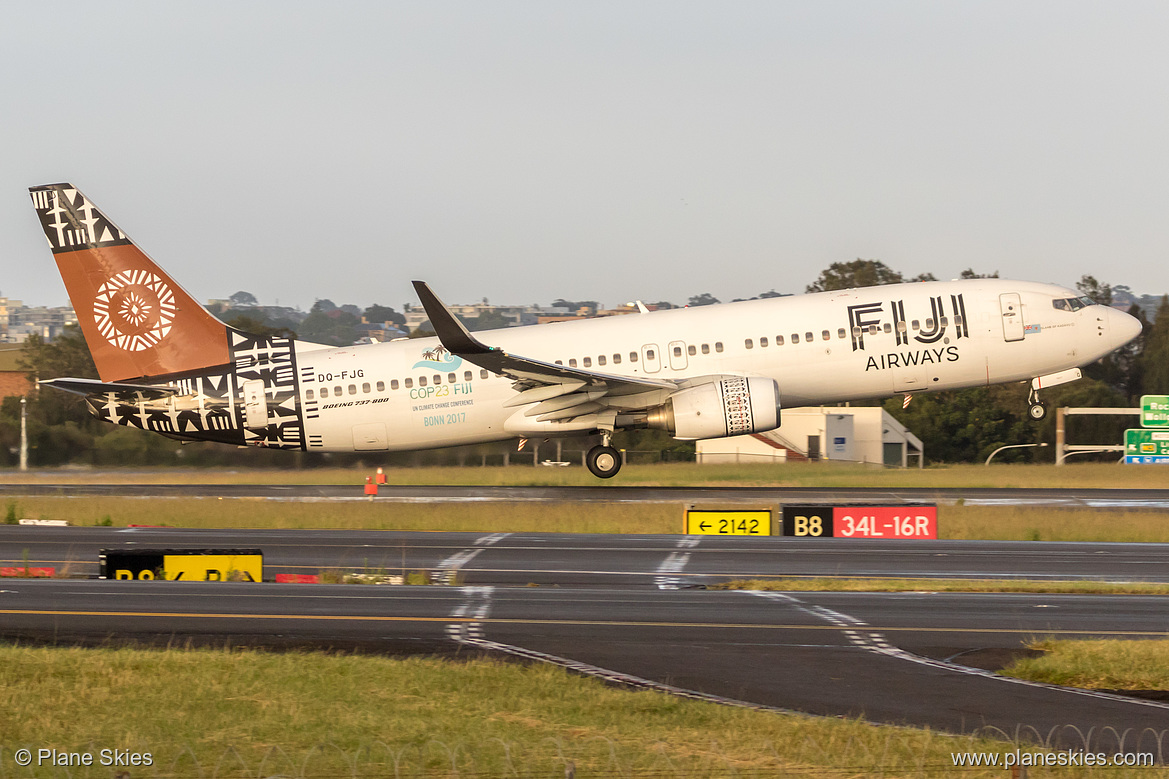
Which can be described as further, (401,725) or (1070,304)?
(1070,304)

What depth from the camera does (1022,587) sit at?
65.8ft

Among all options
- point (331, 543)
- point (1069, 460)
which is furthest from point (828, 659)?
point (1069, 460)

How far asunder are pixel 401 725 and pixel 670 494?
23175 mm

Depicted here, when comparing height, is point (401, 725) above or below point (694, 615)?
above

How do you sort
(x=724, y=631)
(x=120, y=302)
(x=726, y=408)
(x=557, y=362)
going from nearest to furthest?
(x=724, y=631) < (x=726, y=408) < (x=557, y=362) < (x=120, y=302)

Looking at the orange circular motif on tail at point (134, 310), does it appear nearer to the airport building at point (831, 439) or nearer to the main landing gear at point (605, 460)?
the main landing gear at point (605, 460)

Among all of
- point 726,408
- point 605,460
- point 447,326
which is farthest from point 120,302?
point 726,408

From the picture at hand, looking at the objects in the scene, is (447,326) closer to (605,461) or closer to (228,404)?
(605,461)

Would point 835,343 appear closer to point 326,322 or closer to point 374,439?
point 374,439

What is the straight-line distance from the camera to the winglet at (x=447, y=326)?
2806 centimetres

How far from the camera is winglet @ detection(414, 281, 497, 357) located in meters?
28.1

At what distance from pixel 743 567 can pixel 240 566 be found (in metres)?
9.31

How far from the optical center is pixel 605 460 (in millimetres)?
33906

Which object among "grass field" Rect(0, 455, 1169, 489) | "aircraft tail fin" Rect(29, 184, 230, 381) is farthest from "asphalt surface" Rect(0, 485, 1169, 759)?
"grass field" Rect(0, 455, 1169, 489)
